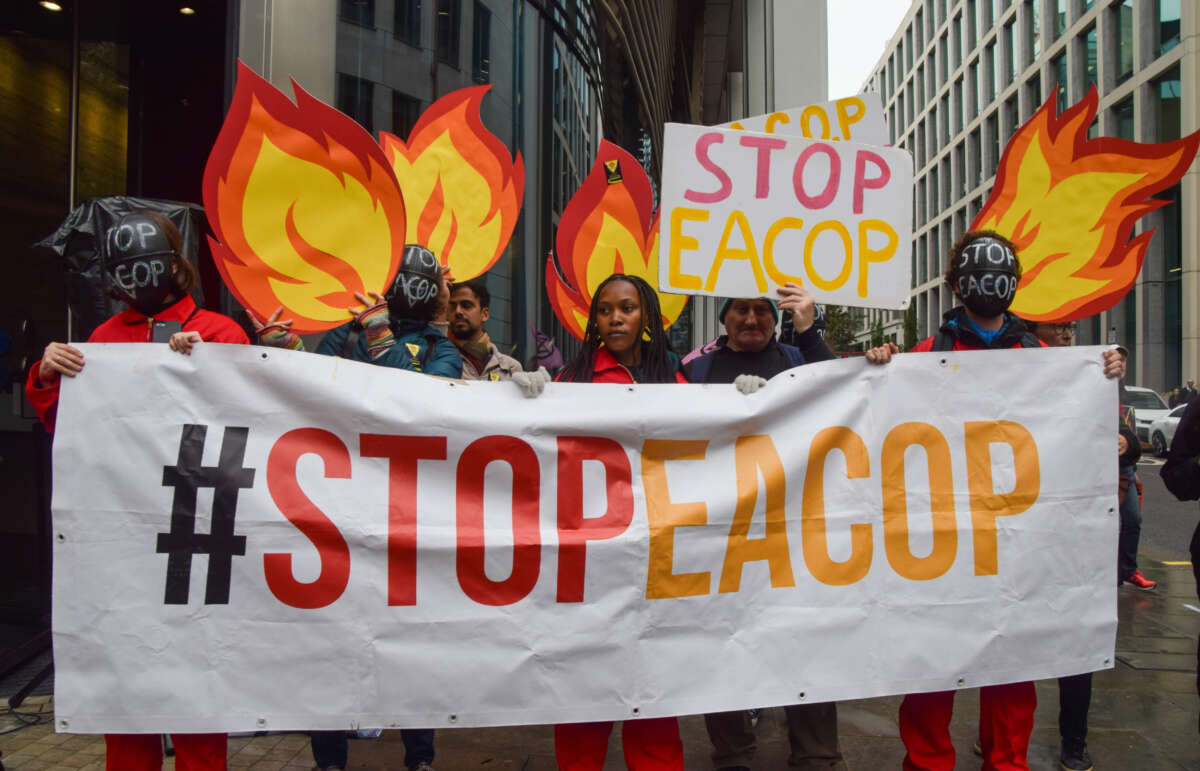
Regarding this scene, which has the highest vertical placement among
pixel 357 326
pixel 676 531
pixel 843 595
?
pixel 357 326

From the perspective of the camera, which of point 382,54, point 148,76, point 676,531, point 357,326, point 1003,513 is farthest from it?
point 148,76

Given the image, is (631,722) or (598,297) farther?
(598,297)

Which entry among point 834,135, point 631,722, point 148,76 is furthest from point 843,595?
point 148,76

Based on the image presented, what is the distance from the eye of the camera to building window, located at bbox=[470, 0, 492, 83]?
6941 mm

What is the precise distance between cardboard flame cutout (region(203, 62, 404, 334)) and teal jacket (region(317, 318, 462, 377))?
26cm

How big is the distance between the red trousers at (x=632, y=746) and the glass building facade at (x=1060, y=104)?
20083 mm

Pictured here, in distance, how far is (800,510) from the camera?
2.87m

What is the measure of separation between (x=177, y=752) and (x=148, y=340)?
1.30 meters

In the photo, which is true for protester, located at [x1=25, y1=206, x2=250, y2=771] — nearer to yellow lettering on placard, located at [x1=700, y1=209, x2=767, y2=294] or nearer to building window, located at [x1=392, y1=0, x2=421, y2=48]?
yellow lettering on placard, located at [x1=700, y1=209, x2=767, y2=294]

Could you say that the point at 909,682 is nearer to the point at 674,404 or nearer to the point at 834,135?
the point at 674,404

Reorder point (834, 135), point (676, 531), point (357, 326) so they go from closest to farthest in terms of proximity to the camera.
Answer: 1. point (676, 531)
2. point (357, 326)
3. point (834, 135)

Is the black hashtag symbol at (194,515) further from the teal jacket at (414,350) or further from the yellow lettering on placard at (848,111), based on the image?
the yellow lettering on placard at (848,111)

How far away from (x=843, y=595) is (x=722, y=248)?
1.29m

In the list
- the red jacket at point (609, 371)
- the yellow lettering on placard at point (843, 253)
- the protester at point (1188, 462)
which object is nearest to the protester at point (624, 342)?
the red jacket at point (609, 371)
